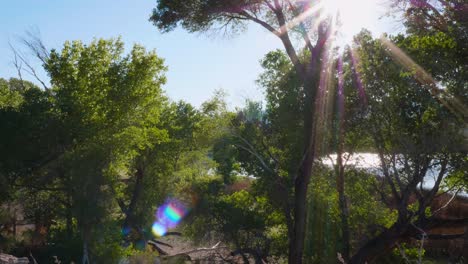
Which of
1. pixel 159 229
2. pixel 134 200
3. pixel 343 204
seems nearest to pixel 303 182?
pixel 343 204

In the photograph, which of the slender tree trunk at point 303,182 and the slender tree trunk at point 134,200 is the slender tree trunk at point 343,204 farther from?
the slender tree trunk at point 134,200

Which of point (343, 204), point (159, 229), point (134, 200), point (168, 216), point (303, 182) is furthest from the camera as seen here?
point (159, 229)

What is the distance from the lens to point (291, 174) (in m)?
15.0

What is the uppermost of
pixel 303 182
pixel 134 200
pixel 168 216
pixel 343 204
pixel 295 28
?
pixel 295 28

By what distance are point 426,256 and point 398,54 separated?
487 inches

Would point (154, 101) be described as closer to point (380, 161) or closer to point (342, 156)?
point (342, 156)

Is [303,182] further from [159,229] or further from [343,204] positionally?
[159,229]

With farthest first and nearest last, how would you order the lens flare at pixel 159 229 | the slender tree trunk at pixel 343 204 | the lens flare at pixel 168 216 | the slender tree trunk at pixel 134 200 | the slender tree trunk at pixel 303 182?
1. the lens flare at pixel 159 229
2. the lens flare at pixel 168 216
3. the slender tree trunk at pixel 134 200
4. the slender tree trunk at pixel 343 204
5. the slender tree trunk at pixel 303 182

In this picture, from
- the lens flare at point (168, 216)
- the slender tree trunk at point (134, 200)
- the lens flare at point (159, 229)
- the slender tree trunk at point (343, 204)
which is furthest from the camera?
the lens flare at point (159, 229)

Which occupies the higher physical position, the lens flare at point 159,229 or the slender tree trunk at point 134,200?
the slender tree trunk at point 134,200

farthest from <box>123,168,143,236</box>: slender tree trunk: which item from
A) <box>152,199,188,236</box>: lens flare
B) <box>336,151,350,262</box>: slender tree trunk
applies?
<box>336,151,350,262</box>: slender tree trunk

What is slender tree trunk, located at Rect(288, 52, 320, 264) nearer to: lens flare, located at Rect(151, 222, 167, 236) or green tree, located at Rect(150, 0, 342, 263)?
green tree, located at Rect(150, 0, 342, 263)

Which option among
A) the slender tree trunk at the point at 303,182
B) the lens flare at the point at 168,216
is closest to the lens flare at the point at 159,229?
the lens flare at the point at 168,216

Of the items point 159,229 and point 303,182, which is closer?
point 303,182
